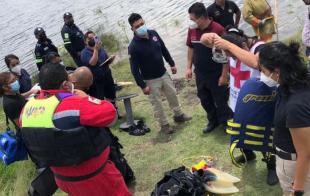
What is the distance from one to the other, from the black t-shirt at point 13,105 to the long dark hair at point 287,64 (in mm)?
3347

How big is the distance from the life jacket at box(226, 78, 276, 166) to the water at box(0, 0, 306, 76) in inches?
229

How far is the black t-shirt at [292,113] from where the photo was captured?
2.51 m

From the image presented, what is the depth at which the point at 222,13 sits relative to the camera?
6746 millimetres

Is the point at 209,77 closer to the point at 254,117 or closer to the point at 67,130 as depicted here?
the point at 254,117

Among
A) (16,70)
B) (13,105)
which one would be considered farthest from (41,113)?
(16,70)

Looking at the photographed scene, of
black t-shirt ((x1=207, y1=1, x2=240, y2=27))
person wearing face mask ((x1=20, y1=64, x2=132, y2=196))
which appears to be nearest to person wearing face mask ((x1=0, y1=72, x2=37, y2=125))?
person wearing face mask ((x1=20, y1=64, x2=132, y2=196))

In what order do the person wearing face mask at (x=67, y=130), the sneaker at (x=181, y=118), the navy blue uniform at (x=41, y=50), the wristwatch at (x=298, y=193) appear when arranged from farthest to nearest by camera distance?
the navy blue uniform at (x=41, y=50) < the sneaker at (x=181, y=118) < the person wearing face mask at (x=67, y=130) < the wristwatch at (x=298, y=193)

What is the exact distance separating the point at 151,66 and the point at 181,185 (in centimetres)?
284

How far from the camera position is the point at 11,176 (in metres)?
6.09

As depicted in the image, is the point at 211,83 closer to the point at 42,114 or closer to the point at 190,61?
the point at 190,61

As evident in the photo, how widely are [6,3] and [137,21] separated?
2438cm

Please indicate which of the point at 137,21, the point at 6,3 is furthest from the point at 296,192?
the point at 6,3

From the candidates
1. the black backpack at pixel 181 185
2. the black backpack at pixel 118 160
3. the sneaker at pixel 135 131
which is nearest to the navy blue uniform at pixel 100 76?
the sneaker at pixel 135 131

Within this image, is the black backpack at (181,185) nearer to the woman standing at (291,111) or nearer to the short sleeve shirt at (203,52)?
the woman standing at (291,111)
